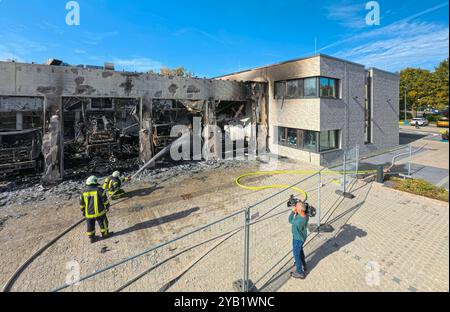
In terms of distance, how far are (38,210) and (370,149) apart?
2099cm

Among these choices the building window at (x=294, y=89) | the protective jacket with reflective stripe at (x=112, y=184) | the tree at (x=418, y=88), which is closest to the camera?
the protective jacket with reflective stripe at (x=112, y=184)

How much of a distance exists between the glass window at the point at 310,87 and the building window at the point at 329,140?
2660 mm

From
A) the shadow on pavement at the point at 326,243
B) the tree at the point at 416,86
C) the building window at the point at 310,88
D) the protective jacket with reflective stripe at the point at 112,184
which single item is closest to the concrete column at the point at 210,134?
the building window at the point at 310,88

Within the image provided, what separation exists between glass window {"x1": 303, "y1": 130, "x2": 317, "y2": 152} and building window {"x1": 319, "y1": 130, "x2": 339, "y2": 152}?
0.43 metres

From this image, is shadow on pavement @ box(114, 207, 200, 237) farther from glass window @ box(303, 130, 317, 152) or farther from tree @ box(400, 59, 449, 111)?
tree @ box(400, 59, 449, 111)

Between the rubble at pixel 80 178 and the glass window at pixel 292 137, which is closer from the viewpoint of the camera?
the rubble at pixel 80 178

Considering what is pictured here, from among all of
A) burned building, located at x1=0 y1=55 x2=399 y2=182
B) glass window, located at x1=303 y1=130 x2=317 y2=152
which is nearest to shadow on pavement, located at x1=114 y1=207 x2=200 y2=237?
burned building, located at x1=0 y1=55 x2=399 y2=182

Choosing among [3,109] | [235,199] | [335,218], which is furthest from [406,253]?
→ [3,109]

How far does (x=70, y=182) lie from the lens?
1177 cm

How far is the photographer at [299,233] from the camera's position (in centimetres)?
496

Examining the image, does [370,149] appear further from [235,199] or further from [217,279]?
[217,279]

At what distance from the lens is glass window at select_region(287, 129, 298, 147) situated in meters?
16.8

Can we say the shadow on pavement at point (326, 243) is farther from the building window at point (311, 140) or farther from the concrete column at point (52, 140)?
the concrete column at point (52, 140)

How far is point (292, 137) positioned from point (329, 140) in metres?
2.50
